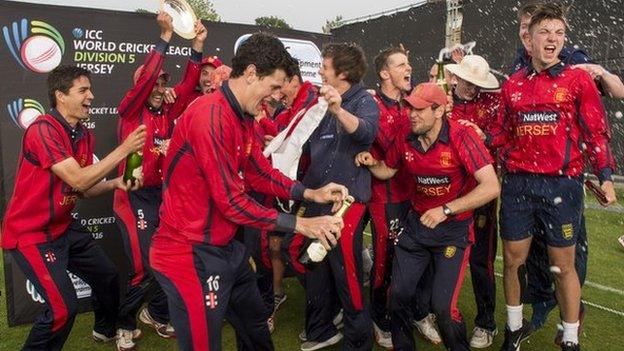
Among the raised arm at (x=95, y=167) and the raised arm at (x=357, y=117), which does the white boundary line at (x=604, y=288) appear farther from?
the raised arm at (x=95, y=167)

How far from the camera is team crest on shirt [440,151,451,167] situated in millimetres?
3820

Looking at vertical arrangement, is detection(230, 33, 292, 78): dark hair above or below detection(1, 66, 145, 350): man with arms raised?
above

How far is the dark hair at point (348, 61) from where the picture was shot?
4.01 meters

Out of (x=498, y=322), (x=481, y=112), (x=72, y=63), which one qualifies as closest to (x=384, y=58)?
(x=481, y=112)

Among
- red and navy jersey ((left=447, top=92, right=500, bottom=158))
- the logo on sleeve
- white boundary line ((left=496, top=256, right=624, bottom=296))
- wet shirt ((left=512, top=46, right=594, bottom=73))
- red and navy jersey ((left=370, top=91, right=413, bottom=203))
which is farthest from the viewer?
white boundary line ((left=496, top=256, right=624, bottom=296))

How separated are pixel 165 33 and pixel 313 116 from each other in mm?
1658

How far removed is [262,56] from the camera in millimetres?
2779

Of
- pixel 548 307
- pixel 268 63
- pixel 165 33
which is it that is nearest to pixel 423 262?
pixel 548 307

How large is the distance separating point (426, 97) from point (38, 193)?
2863 millimetres

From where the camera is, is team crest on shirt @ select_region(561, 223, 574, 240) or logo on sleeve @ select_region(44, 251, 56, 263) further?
team crest on shirt @ select_region(561, 223, 574, 240)

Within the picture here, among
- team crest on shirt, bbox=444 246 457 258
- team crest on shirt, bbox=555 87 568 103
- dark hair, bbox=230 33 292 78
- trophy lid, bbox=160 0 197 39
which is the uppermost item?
trophy lid, bbox=160 0 197 39

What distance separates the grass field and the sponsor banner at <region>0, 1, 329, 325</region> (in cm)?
45

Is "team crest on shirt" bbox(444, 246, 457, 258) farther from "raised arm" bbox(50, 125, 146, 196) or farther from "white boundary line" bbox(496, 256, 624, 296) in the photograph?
"white boundary line" bbox(496, 256, 624, 296)

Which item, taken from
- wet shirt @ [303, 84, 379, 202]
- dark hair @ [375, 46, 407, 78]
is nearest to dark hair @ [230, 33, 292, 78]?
wet shirt @ [303, 84, 379, 202]
